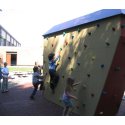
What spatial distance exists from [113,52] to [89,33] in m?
1.42

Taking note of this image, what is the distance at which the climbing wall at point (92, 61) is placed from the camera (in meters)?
7.32

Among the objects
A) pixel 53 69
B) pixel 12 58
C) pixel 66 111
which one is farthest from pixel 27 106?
pixel 12 58

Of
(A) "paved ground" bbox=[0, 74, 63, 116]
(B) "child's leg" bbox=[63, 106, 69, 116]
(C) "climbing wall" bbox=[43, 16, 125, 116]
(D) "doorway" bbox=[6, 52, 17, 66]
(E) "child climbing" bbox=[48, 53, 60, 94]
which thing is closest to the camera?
(C) "climbing wall" bbox=[43, 16, 125, 116]

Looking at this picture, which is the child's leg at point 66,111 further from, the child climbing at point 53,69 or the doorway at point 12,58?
the doorway at point 12,58

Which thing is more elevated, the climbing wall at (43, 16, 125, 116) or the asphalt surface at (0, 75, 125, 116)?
the climbing wall at (43, 16, 125, 116)

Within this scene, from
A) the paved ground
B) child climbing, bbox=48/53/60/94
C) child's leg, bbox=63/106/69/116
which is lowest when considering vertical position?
the paved ground

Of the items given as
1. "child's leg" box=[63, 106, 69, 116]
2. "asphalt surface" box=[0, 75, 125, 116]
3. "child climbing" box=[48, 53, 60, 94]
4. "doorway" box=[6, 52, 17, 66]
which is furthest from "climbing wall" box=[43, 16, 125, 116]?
"doorway" box=[6, 52, 17, 66]

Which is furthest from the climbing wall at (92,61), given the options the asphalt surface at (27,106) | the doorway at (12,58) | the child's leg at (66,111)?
the doorway at (12,58)

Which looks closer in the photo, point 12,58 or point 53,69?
point 53,69

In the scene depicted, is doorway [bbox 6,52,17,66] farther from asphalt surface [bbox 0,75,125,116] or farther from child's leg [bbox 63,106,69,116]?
child's leg [bbox 63,106,69,116]

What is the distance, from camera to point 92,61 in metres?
8.06

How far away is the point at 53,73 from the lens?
1052cm

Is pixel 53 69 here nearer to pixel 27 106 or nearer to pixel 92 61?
pixel 27 106

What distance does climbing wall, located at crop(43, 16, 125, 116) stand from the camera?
7.32 meters
